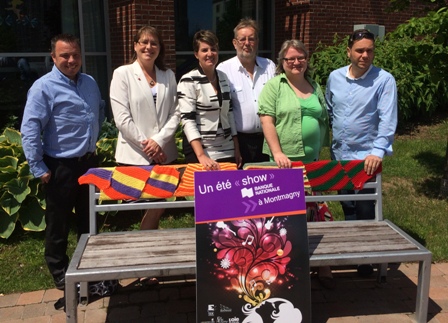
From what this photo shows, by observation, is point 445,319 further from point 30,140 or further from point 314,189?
point 30,140

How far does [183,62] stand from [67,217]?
6202 millimetres

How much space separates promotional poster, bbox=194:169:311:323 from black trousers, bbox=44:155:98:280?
0.99m

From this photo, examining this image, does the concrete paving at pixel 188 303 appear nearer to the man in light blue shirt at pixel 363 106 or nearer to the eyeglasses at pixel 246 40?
the man in light blue shirt at pixel 363 106

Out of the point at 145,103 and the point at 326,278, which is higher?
the point at 145,103

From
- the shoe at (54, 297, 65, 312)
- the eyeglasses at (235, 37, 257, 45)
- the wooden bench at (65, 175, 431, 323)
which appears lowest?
the shoe at (54, 297, 65, 312)

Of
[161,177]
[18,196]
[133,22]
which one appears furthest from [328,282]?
[133,22]

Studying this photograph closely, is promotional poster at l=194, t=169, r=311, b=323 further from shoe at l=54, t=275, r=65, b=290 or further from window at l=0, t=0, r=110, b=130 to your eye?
window at l=0, t=0, r=110, b=130

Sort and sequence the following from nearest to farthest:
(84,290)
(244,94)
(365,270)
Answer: (84,290), (244,94), (365,270)

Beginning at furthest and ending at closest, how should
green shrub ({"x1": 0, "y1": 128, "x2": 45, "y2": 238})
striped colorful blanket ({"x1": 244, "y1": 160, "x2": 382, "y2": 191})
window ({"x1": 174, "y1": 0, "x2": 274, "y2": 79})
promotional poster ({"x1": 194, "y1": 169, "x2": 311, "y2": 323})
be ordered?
window ({"x1": 174, "y1": 0, "x2": 274, "y2": 79}) < green shrub ({"x1": 0, "y1": 128, "x2": 45, "y2": 238}) < striped colorful blanket ({"x1": 244, "y1": 160, "x2": 382, "y2": 191}) < promotional poster ({"x1": 194, "y1": 169, "x2": 311, "y2": 323})

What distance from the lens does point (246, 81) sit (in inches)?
153

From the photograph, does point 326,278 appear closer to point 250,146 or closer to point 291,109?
point 250,146

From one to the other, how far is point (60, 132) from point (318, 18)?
7719mm

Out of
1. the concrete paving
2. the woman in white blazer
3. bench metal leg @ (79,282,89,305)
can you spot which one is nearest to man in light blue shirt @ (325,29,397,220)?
the concrete paving

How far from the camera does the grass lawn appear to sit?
4.24 m
